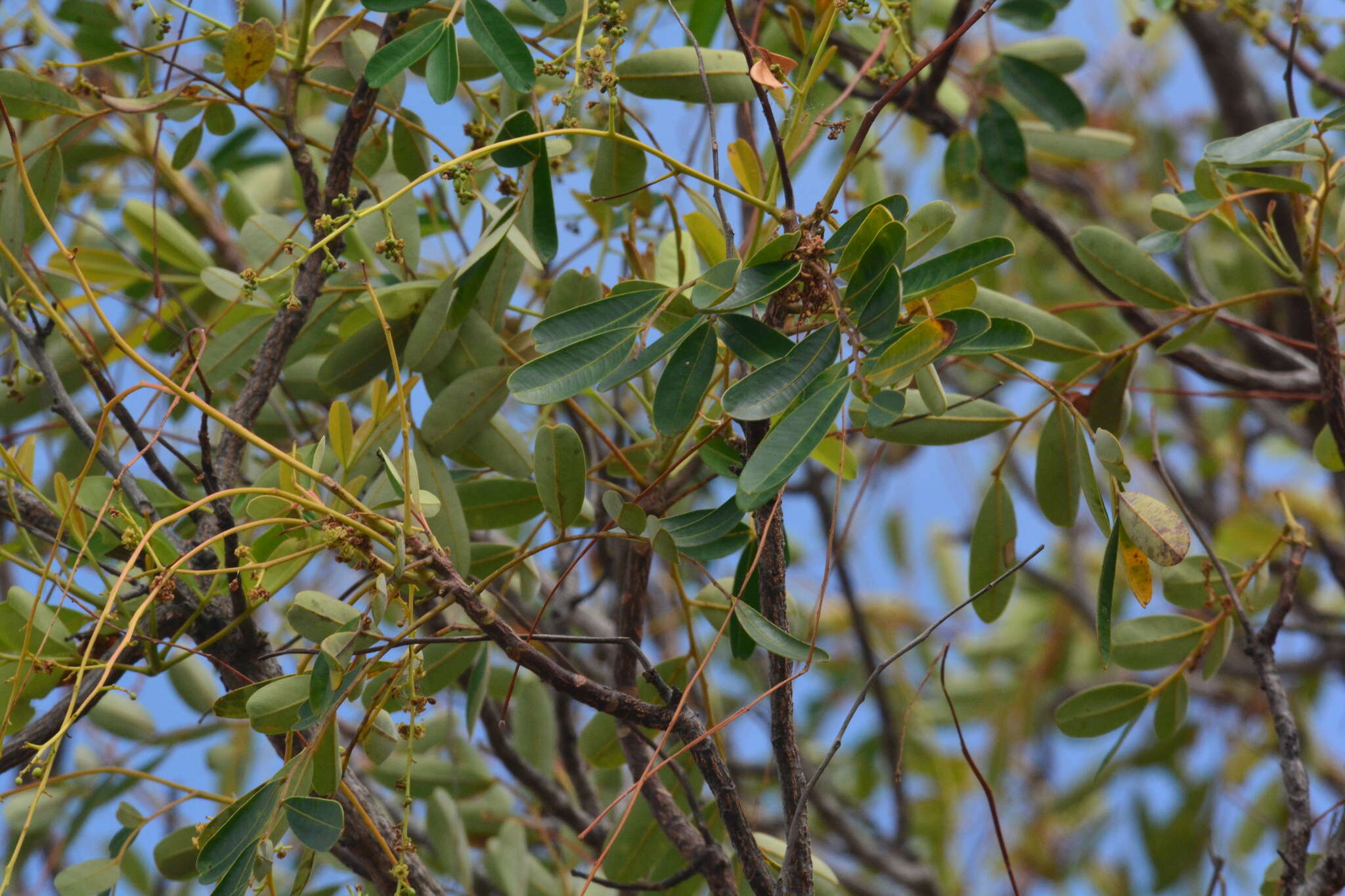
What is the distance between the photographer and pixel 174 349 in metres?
0.88

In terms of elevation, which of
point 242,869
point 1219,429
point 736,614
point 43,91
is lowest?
point 242,869

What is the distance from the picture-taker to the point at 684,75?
824 millimetres

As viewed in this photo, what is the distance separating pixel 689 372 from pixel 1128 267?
43 centimetres

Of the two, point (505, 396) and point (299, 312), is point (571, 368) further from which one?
point (299, 312)

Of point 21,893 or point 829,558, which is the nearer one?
point 829,558

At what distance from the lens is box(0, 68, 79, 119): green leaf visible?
841 mm

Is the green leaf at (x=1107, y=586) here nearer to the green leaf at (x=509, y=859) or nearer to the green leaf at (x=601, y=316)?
the green leaf at (x=601, y=316)

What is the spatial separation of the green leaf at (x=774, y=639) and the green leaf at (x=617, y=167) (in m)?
0.33

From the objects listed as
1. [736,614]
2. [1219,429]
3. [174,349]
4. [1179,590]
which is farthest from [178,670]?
[1219,429]

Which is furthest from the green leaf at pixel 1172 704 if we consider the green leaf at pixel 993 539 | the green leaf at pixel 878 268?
the green leaf at pixel 878 268

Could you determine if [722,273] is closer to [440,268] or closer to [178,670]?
[440,268]

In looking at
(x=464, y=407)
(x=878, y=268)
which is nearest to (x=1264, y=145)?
(x=878, y=268)

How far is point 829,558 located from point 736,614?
0.09 metres

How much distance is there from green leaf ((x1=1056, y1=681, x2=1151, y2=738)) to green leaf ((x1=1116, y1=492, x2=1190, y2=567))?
0.98ft
